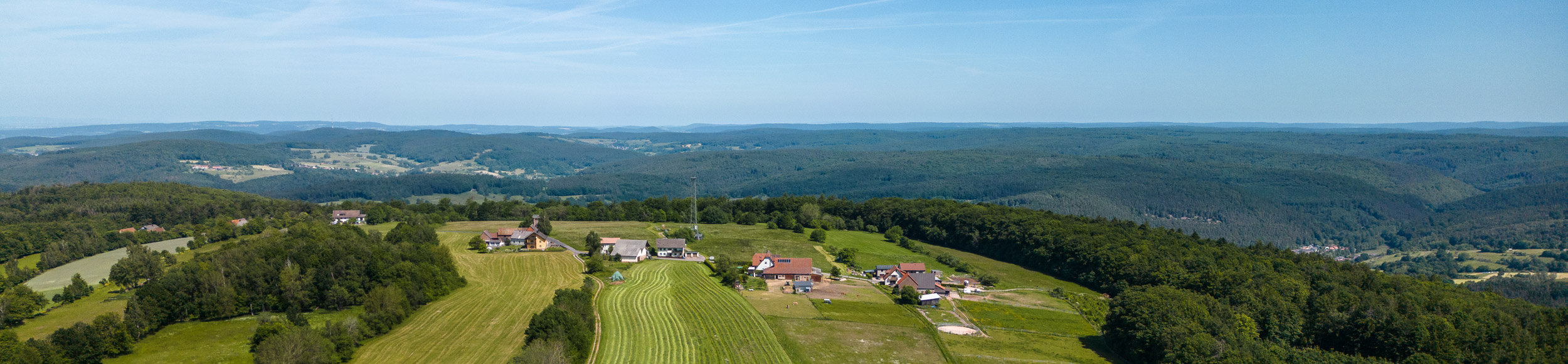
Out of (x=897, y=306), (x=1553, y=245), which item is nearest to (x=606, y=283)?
(x=897, y=306)

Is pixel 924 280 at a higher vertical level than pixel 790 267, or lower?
lower

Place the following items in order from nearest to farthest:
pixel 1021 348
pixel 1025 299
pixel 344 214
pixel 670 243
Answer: pixel 1021 348
pixel 1025 299
pixel 670 243
pixel 344 214

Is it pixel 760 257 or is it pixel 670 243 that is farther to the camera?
pixel 670 243

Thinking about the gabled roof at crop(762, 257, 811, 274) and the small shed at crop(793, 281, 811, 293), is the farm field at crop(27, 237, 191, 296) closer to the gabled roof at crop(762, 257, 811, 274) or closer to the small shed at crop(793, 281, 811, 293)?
the gabled roof at crop(762, 257, 811, 274)

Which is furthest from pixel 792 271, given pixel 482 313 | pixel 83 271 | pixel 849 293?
pixel 83 271

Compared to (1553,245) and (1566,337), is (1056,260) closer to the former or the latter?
(1566,337)

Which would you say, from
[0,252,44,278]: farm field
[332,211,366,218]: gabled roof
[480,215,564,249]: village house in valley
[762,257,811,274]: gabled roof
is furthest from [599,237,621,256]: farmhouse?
[0,252,44,278]: farm field

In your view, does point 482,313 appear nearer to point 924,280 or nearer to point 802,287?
point 802,287

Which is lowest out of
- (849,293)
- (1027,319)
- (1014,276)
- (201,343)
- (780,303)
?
(1014,276)
